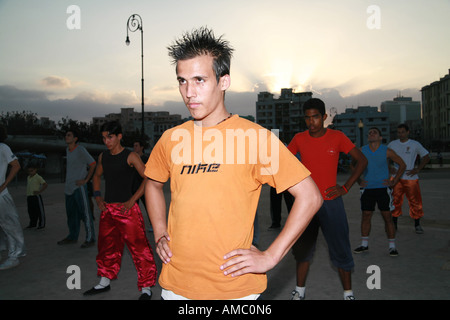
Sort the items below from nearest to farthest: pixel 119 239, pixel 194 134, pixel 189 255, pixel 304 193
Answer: pixel 304 193, pixel 189 255, pixel 194 134, pixel 119 239

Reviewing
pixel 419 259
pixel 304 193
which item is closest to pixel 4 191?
pixel 304 193

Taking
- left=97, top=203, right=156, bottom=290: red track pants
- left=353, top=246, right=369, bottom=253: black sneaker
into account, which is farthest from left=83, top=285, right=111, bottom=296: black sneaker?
left=353, top=246, right=369, bottom=253: black sneaker

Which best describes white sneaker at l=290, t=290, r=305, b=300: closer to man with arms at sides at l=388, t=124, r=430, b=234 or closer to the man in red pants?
the man in red pants

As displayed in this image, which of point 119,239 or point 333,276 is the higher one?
point 119,239

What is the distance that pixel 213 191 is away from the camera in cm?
188

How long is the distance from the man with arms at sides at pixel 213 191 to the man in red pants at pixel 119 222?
286 centimetres

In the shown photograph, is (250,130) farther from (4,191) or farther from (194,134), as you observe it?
(4,191)

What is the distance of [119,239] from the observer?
16.4ft

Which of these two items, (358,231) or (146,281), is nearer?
(146,281)

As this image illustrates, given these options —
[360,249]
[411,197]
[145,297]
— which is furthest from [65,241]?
[411,197]

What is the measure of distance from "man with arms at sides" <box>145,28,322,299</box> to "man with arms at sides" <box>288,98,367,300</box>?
2.41 m

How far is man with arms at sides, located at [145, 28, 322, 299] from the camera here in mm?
1838

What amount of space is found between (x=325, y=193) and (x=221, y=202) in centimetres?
257
